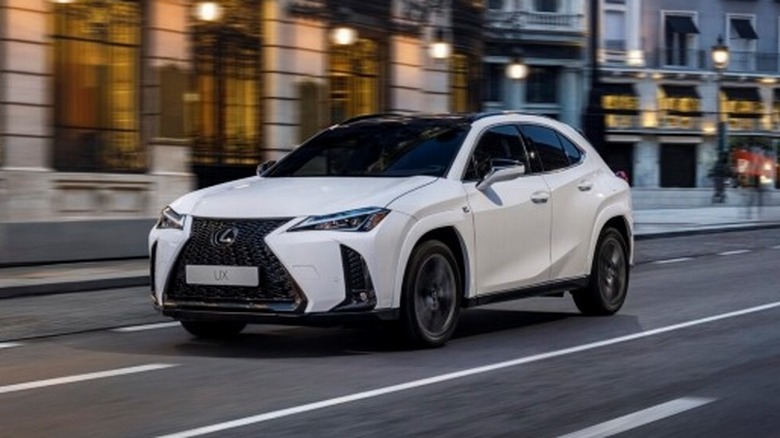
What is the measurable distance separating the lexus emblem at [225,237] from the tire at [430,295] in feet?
3.74

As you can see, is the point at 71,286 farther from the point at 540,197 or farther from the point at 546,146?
the point at 540,197

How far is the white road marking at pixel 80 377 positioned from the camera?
7551 millimetres

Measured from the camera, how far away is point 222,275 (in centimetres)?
857

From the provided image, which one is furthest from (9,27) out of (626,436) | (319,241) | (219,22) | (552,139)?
(626,436)

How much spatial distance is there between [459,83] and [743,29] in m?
39.5

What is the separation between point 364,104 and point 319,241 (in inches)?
592

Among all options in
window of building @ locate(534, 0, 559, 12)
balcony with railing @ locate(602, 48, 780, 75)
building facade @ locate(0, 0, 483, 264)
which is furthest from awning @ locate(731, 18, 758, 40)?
building facade @ locate(0, 0, 483, 264)

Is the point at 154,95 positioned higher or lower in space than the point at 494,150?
higher

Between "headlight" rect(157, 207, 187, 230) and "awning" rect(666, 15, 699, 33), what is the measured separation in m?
54.4

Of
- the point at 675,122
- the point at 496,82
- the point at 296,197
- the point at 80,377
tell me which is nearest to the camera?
the point at 80,377

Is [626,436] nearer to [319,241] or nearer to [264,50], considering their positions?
[319,241]

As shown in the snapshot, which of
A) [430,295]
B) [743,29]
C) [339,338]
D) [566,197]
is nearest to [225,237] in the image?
[430,295]

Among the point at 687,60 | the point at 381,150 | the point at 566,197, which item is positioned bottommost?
the point at 566,197

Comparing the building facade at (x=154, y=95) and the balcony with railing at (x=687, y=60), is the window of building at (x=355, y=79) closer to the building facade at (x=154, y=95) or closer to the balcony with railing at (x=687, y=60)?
the building facade at (x=154, y=95)
